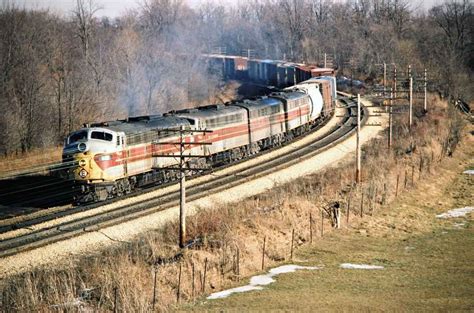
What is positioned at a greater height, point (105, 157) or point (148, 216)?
point (105, 157)

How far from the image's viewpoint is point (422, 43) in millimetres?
113250

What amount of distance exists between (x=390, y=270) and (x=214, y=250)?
A: 7071 millimetres

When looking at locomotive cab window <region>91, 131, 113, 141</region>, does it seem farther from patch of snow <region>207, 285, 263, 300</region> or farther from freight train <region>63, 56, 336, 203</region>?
patch of snow <region>207, 285, 263, 300</region>

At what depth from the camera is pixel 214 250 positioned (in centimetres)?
2577

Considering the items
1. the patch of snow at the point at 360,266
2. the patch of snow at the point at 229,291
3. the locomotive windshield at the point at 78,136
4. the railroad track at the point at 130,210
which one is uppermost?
the locomotive windshield at the point at 78,136

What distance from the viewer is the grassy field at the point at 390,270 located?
22062mm

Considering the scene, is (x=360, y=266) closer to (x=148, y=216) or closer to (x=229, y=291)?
(x=229, y=291)

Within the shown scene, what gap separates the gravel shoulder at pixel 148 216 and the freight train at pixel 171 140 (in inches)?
40.3

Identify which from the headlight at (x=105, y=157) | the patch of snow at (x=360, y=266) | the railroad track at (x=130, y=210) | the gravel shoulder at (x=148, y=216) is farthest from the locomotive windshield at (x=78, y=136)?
the patch of snow at (x=360, y=266)

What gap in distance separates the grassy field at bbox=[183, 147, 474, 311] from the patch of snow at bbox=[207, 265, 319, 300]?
1.24 ft

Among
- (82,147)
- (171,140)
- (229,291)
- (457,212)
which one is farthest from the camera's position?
(457,212)

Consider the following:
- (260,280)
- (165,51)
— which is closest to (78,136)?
(260,280)

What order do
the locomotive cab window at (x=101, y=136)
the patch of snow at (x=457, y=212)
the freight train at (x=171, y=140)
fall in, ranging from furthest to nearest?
the patch of snow at (x=457, y=212) < the locomotive cab window at (x=101, y=136) < the freight train at (x=171, y=140)

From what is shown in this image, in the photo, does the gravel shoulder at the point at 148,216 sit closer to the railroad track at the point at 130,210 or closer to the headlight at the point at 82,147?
the railroad track at the point at 130,210
